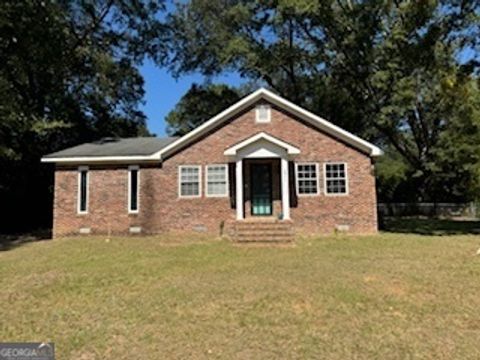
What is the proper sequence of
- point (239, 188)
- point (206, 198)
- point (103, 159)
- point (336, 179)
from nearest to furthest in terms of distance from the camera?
point (239, 188)
point (336, 179)
point (206, 198)
point (103, 159)

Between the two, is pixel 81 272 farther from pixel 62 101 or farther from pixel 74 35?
pixel 74 35

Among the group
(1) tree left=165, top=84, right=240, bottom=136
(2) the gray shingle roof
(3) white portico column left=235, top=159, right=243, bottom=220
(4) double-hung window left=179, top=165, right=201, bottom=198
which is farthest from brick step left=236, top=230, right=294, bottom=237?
(1) tree left=165, top=84, right=240, bottom=136

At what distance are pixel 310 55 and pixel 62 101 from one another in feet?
50.5

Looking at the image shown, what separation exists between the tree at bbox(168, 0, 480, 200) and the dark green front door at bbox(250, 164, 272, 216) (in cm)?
791

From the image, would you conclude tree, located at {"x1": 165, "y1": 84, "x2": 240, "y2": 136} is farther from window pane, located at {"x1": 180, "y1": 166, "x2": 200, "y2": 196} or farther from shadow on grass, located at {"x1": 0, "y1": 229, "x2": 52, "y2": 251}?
shadow on grass, located at {"x1": 0, "y1": 229, "x2": 52, "y2": 251}

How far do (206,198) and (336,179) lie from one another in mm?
5076

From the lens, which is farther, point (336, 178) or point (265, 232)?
point (336, 178)

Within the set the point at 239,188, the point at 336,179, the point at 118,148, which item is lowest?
the point at 239,188

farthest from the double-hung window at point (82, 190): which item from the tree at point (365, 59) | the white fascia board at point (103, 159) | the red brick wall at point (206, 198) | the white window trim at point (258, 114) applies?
the tree at point (365, 59)

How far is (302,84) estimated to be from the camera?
28.8 meters

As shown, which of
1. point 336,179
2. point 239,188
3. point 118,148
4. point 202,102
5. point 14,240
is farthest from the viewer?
point 202,102

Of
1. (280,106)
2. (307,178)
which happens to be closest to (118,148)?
(280,106)

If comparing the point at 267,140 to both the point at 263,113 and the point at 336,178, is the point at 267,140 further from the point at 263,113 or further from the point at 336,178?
the point at 336,178

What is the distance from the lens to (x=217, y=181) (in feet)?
55.0
